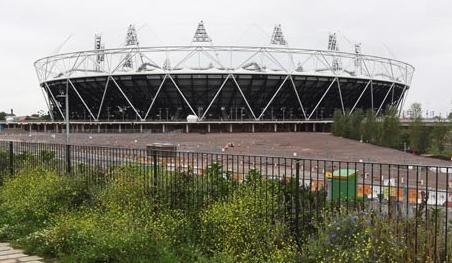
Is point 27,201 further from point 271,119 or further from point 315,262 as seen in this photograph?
point 271,119

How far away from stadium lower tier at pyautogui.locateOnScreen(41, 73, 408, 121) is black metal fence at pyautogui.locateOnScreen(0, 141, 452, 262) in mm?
63138

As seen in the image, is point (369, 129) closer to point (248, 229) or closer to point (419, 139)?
point (419, 139)

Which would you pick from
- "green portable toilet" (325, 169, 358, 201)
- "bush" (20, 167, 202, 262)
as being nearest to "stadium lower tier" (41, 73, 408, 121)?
"bush" (20, 167, 202, 262)

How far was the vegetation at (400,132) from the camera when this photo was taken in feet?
163

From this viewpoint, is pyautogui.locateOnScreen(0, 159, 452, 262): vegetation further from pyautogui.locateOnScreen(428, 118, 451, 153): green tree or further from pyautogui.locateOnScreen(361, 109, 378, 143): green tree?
pyautogui.locateOnScreen(361, 109, 378, 143): green tree

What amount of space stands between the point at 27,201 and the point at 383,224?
5876 millimetres

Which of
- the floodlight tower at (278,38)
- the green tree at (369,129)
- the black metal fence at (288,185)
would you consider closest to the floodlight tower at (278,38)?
the floodlight tower at (278,38)

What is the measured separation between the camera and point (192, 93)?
74.6 m

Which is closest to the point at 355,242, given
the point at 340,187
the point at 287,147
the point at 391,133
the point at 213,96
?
the point at 340,187

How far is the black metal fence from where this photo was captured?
4.66m

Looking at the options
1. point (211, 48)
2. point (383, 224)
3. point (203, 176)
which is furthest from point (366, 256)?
point (211, 48)

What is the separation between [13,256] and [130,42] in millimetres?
73343

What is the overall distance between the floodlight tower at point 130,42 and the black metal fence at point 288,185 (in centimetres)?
6374

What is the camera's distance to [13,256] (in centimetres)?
658
